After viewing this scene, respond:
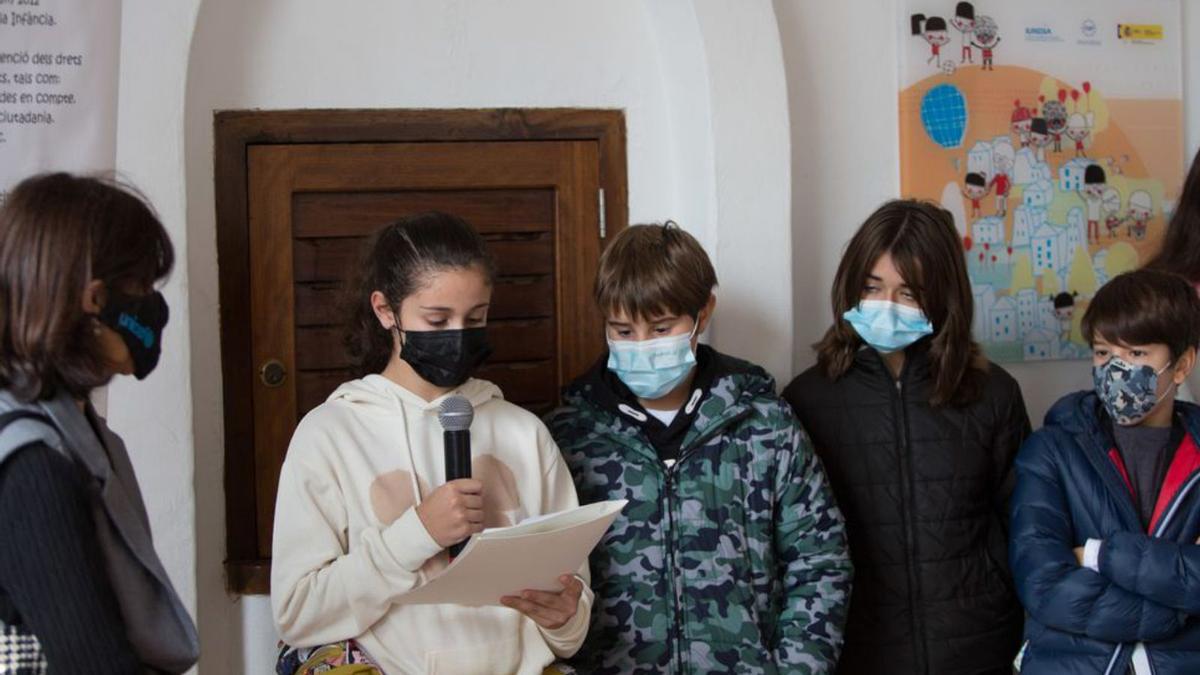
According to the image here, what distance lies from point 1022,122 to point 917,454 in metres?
1.28

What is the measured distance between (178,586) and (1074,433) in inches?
86.1

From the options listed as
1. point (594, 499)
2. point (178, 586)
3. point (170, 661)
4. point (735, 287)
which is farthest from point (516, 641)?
point (735, 287)

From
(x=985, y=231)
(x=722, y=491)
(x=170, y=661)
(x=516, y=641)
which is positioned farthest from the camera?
(x=985, y=231)

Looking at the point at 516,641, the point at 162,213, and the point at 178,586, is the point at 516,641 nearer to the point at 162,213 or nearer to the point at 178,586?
the point at 178,586

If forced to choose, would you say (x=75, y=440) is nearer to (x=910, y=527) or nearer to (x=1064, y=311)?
(x=910, y=527)

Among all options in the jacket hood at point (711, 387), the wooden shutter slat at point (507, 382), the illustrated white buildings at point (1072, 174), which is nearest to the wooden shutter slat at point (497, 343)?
the wooden shutter slat at point (507, 382)

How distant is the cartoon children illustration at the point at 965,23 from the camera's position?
12.3ft

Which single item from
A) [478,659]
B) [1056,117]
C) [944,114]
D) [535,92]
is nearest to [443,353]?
[478,659]

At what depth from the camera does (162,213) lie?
311cm

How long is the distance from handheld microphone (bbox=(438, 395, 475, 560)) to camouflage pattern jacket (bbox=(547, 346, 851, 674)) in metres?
0.55

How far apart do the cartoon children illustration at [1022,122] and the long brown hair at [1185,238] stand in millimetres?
474

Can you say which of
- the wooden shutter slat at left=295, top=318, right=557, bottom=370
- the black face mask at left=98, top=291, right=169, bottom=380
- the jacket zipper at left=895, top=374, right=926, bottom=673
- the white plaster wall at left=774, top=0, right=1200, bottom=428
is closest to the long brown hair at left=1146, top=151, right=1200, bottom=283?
the white plaster wall at left=774, top=0, right=1200, bottom=428

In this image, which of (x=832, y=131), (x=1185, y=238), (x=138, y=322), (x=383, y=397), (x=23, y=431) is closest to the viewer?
(x=23, y=431)

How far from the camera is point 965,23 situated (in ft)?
12.3
